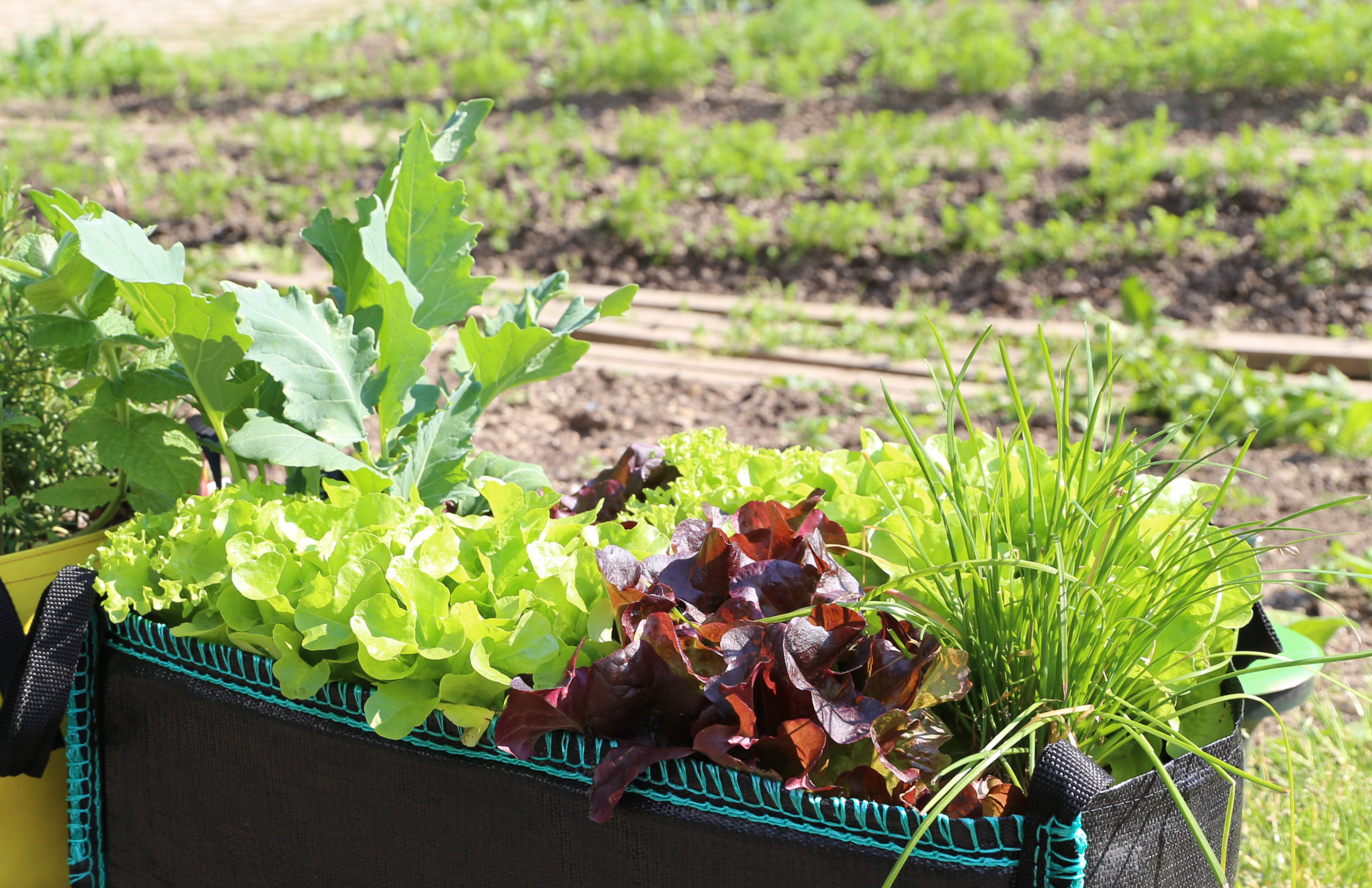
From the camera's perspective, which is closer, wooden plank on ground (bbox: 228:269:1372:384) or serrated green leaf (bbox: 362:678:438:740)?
serrated green leaf (bbox: 362:678:438:740)

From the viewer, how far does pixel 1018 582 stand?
1.31 meters

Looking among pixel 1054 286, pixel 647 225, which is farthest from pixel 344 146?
pixel 1054 286

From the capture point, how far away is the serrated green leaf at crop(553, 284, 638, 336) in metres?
1.58

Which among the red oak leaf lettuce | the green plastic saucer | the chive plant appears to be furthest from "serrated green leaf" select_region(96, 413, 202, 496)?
the green plastic saucer

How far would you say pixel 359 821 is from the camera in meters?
1.23

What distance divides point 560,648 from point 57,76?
9.09 meters

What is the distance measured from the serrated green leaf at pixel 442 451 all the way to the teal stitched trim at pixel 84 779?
0.42m

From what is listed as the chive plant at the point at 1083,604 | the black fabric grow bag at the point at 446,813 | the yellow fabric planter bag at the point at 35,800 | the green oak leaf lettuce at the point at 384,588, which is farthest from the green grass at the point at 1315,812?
the yellow fabric planter bag at the point at 35,800

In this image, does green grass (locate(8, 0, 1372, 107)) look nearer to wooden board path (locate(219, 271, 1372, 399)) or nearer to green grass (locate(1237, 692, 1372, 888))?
wooden board path (locate(219, 271, 1372, 399))

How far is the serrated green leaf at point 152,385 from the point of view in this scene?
151 cm

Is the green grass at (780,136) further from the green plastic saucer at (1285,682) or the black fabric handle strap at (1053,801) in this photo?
the green plastic saucer at (1285,682)

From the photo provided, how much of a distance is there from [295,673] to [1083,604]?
84 cm

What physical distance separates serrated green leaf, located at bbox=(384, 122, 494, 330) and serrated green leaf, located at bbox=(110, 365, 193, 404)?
0.33 meters

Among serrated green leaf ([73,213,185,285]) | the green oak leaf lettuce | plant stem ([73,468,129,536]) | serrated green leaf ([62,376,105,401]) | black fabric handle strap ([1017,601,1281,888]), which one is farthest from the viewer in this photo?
plant stem ([73,468,129,536])
